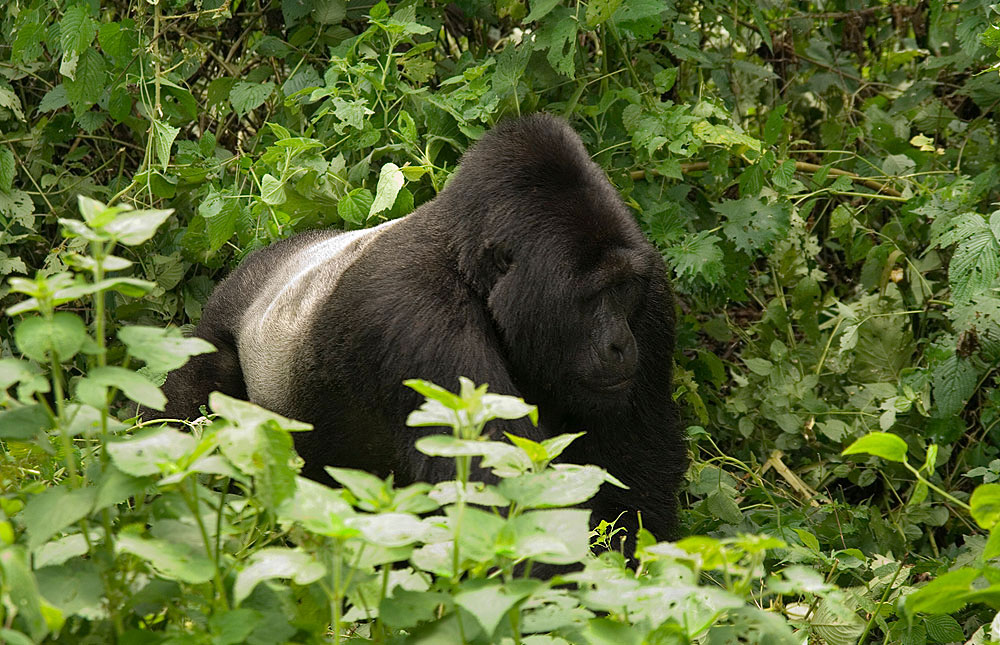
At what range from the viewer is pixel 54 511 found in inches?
54.6

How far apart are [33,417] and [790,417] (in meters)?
2.93

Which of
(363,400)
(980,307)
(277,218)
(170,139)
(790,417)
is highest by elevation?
(170,139)

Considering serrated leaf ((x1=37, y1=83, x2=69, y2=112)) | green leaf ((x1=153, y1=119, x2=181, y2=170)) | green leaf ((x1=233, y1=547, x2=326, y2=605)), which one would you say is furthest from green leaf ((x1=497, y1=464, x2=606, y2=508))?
serrated leaf ((x1=37, y1=83, x2=69, y2=112))

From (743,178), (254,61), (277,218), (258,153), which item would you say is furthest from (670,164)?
(254,61)

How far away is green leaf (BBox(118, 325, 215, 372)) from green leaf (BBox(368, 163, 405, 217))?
1.95 m

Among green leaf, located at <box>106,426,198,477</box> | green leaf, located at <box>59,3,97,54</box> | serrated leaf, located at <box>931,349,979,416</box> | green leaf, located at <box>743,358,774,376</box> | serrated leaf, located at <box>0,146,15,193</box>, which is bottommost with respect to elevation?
green leaf, located at <box>743,358,774,376</box>

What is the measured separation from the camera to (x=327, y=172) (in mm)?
3785

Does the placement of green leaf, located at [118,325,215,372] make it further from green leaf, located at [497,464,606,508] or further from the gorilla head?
the gorilla head

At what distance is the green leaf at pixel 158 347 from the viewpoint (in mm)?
1434

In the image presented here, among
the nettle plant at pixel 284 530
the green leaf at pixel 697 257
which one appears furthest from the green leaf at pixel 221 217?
the nettle plant at pixel 284 530

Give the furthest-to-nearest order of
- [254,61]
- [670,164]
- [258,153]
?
[254,61] < [258,153] < [670,164]

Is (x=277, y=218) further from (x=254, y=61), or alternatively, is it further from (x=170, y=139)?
(x=254, y=61)

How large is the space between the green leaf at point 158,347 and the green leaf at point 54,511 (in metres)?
0.17

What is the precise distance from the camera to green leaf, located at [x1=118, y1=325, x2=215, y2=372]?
56.4 inches
